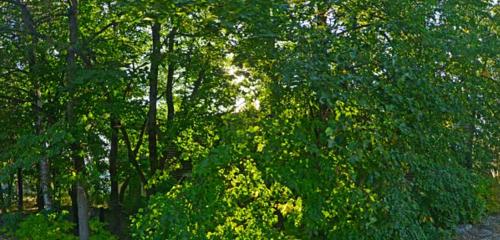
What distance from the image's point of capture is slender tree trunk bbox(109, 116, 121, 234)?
27.2 feet

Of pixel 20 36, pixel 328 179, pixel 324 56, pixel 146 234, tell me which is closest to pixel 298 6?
pixel 324 56

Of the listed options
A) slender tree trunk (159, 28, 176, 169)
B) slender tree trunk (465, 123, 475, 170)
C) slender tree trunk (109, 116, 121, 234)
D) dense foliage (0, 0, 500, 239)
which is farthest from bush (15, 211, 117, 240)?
slender tree trunk (465, 123, 475, 170)

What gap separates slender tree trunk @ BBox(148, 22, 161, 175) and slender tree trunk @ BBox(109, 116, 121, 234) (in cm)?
57

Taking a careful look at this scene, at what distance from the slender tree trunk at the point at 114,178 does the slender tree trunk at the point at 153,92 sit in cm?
57

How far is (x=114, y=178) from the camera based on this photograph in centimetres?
916

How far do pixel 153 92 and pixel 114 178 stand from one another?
1961 mm

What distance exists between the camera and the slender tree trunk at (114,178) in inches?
327

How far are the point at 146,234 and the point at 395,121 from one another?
103 inches

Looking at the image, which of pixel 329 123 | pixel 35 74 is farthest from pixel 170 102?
pixel 329 123

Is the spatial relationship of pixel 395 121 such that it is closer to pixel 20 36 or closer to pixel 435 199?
pixel 435 199

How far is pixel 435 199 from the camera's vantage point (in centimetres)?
457

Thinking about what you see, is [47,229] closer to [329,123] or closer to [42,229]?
[42,229]

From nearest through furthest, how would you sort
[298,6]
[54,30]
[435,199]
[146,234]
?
[435,199]
[146,234]
[298,6]
[54,30]

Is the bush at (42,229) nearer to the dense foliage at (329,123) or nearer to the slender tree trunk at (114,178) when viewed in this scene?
the slender tree trunk at (114,178)
